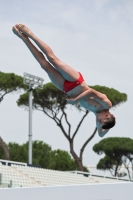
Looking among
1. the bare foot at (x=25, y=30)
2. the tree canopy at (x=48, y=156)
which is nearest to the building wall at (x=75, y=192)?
the bare foot at (x=25, y=30)

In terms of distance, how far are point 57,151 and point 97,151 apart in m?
5.26

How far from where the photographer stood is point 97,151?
3859 centimetres

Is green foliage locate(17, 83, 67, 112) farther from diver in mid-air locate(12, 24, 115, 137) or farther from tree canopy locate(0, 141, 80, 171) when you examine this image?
diver in mid-air locate(12, 24, 115, 137)

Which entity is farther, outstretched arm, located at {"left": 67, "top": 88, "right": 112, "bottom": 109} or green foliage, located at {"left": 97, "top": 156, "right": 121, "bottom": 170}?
green foliage, located at {"left": 97, "top": 156, "right": 121, "bottom": 170}

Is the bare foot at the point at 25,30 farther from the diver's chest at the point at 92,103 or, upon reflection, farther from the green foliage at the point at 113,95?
the green foliage at the point at 113,95

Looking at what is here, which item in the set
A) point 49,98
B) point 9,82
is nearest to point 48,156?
point 49,98

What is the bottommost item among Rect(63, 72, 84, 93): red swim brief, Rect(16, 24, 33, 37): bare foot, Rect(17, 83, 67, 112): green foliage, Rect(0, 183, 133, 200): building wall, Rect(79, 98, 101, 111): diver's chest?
Rect(0, 183, 133, 200): building wall

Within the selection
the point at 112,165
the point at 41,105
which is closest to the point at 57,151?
the point at 41,105

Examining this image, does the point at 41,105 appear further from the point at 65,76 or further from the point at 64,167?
the point at 65,76

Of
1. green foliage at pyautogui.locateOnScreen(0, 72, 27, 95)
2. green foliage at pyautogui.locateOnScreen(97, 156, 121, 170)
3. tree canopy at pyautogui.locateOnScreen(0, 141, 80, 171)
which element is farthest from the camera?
green foliage at pyautogui.locateOnScreen(97, 156, 121, 170)

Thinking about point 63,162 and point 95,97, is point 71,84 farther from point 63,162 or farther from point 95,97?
point 63,162

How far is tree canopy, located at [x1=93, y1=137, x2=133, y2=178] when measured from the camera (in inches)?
1471

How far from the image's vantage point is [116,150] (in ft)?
123

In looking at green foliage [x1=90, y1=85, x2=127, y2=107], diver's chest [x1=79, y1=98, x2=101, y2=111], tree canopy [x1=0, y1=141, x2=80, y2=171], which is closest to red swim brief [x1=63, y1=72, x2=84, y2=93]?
diver's chest [x1=79, y1=98, x2=101, y2=111]
